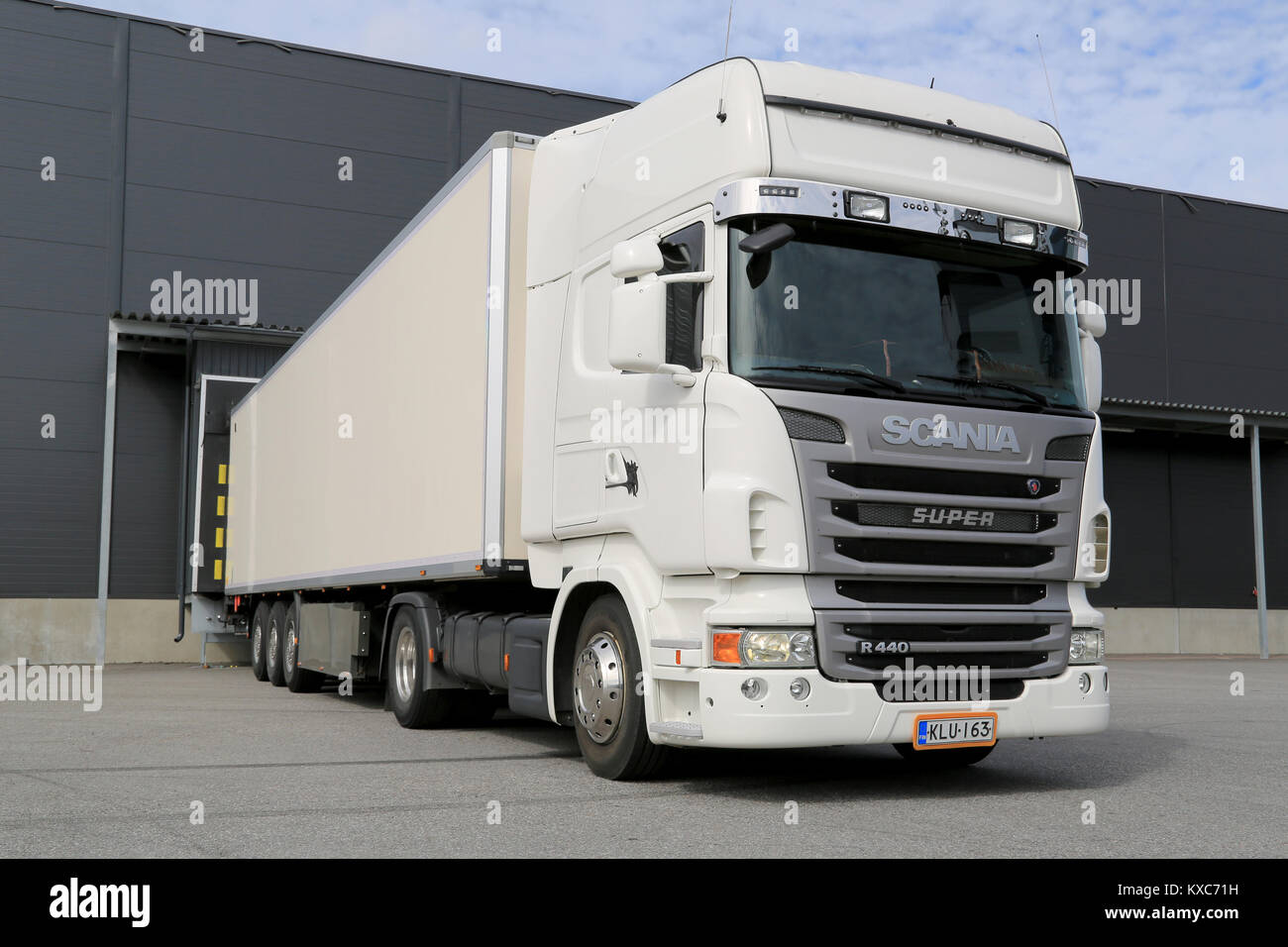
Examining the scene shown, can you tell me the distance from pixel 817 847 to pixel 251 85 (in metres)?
20.7

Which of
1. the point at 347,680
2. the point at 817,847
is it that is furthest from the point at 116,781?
the point at 347,680

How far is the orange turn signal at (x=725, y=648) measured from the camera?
5.98 m

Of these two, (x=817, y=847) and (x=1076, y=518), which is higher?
(x=1076, y=518)

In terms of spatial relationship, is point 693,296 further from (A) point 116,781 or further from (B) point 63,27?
(B) point 63,27

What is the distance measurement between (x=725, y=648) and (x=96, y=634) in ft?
55.7

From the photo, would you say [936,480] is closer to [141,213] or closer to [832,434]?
[832,434]

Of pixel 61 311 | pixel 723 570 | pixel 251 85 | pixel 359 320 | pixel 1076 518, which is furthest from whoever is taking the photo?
pixel 251 85

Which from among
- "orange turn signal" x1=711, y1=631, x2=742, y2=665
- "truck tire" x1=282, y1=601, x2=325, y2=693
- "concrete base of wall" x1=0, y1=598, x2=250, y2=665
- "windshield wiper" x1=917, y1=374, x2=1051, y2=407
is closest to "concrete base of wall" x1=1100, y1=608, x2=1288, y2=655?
"concrete base of wall" x1=0, y1=598, x2=250, y2=665

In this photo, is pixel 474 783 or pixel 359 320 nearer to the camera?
pixel 474 783

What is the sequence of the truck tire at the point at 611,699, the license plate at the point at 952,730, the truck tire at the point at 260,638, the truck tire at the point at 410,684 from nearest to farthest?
the license plate at the point at 952,730 < the truck tire at the point at 611,699 < the truck tire at the point at 410,684 < the truck tire at the point at 260,638

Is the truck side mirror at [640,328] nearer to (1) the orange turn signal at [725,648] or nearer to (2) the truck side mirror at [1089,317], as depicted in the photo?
(1) the orange turn signal at [725,648]

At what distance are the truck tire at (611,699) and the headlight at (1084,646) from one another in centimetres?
221

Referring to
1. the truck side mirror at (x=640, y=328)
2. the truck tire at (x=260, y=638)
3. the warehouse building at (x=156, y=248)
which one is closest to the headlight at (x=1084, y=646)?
the truck side mirror at (x=640, y=328)
